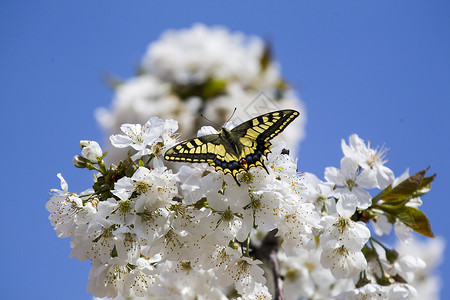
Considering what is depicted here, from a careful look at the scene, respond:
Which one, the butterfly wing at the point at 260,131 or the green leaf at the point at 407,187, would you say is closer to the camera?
the butterfly wing at the point at 260,131

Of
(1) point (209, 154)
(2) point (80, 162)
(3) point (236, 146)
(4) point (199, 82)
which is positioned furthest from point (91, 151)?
(4) point (199, 82)

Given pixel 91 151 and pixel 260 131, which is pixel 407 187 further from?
pixel 91 151

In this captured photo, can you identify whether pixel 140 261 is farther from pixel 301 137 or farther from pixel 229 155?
pixel 301 137

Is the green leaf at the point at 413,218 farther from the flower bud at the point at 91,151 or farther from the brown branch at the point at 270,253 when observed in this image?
the flower bud at the point at 91,151

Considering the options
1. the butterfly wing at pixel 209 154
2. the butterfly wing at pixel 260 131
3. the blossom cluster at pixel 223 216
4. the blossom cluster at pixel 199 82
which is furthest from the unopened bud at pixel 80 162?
the blossom cluster at pixel 199 82

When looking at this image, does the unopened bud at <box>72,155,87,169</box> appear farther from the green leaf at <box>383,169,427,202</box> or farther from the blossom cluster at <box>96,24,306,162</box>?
the blossom cluster at <box>96,24,306,162</box>

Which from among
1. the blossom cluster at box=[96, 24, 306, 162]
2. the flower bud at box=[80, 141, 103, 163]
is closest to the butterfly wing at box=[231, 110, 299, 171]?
the flower bud at box=[80, 141, 103, 163]

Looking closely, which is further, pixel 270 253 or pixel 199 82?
pixel 199 82
